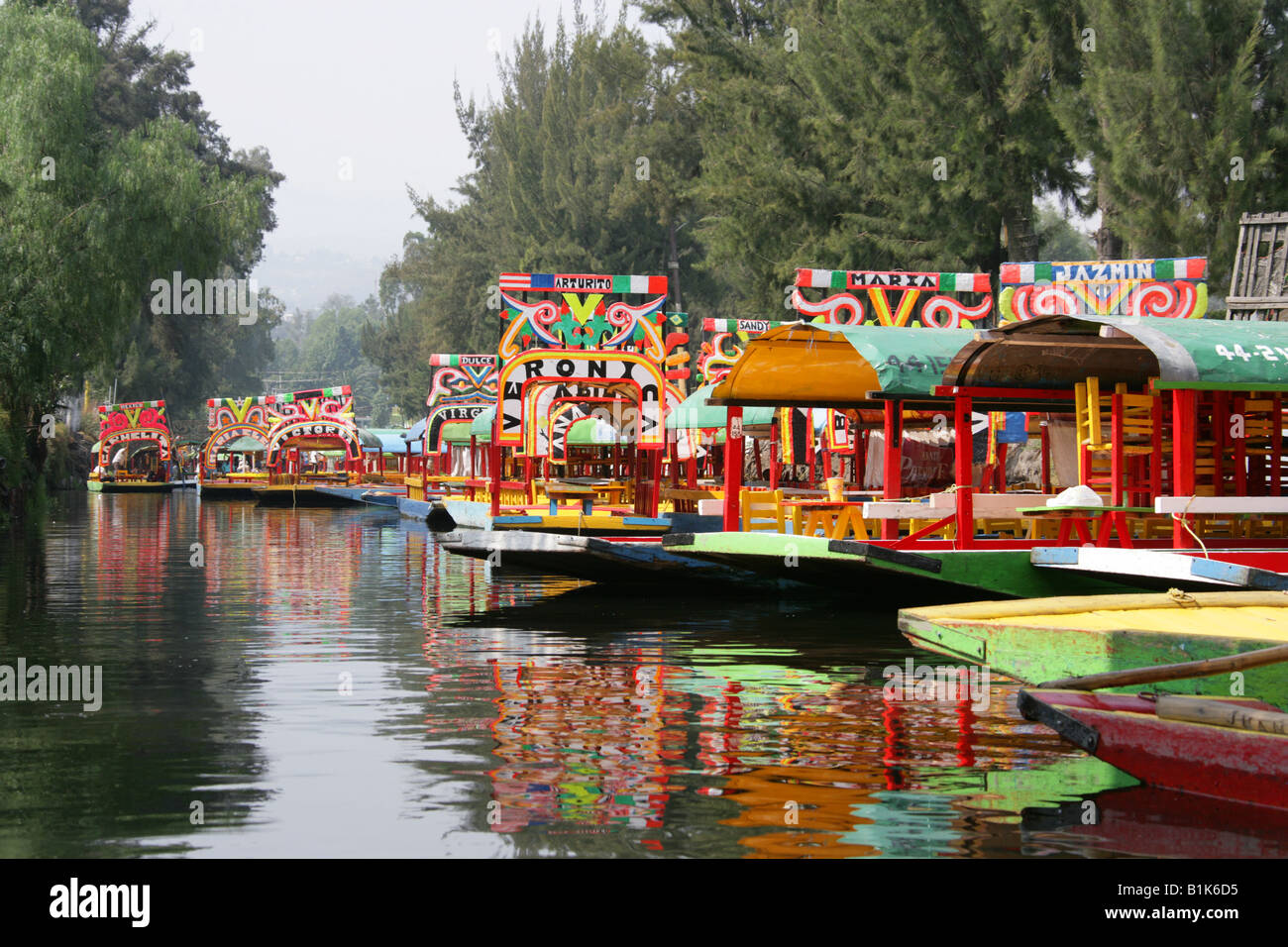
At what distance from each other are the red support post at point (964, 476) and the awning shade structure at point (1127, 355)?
1.08ft

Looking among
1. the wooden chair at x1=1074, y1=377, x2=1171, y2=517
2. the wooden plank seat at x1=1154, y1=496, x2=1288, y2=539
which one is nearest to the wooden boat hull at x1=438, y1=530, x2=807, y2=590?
the wooden chair at x1=1074, y1=377, x2=1171, y2=517

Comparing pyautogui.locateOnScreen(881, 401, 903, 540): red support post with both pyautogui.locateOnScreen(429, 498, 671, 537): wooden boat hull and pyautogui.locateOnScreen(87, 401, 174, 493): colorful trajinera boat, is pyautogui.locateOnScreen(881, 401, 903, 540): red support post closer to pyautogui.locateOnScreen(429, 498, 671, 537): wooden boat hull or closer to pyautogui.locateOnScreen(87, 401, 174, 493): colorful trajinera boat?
pyautogui.locateOnScreen(429, 498, 671, 537): wooden boat hull

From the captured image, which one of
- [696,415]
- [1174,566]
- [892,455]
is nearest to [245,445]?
[696,415]

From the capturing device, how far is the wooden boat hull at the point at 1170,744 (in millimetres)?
8344

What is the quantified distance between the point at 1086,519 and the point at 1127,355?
2.37m

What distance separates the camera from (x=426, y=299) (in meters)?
→ 91.9

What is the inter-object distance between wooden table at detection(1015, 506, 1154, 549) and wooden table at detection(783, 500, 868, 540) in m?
2.10

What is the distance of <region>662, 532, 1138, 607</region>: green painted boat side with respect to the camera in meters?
15.6

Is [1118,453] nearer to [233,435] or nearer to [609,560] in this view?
[609,560]

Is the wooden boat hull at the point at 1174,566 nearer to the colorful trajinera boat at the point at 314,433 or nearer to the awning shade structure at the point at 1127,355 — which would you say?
the awning shade structure at the point at 1127,355

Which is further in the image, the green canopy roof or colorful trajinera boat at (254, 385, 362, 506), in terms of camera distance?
colorful trajinera boat at (254, 385, 362, 506)

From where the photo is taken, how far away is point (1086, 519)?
17.0 metres

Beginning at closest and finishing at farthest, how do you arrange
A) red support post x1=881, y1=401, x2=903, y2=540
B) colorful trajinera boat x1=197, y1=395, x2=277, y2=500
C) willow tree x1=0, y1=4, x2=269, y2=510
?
red support post x1=881, y1=401, x2=903, y2=540, willow tree x1=0, y1=4, x2=269, y2=510, colorful trajinera boat x1=197, y1=395, x2=277, y2=500

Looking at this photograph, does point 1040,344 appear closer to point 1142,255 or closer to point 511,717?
point 511,717
